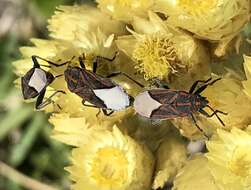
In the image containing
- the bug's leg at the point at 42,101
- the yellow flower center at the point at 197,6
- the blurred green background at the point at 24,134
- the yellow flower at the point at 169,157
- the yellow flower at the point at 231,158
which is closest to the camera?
the yellow flower at the point at 231,158

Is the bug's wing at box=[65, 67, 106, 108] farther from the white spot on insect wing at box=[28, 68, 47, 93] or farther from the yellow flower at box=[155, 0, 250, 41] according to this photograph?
the yellow flower at box=[155, 0, 250, 41]

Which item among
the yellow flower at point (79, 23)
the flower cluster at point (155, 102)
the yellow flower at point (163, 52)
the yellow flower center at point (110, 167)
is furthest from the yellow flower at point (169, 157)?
the yellow flower at point (79, 23)

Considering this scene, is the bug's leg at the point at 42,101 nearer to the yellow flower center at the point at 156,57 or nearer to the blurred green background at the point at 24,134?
the yellow flower center at the point at 156,57

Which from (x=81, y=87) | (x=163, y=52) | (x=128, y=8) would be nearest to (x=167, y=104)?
(x=163, y=52)

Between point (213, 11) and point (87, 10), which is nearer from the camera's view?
point (213, 11)

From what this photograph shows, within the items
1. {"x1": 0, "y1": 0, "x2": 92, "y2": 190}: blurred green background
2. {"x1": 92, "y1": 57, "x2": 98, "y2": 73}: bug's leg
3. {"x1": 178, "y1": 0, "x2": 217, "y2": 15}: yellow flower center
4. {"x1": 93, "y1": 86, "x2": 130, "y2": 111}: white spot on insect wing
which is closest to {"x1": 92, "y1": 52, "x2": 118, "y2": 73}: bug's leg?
{"x1": 92, "y1": 57, "x2": 98, "y2": 73}: bug's leg

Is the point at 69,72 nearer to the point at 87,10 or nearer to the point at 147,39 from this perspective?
the point at 147,39

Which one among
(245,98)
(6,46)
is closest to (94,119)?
(245,98)
